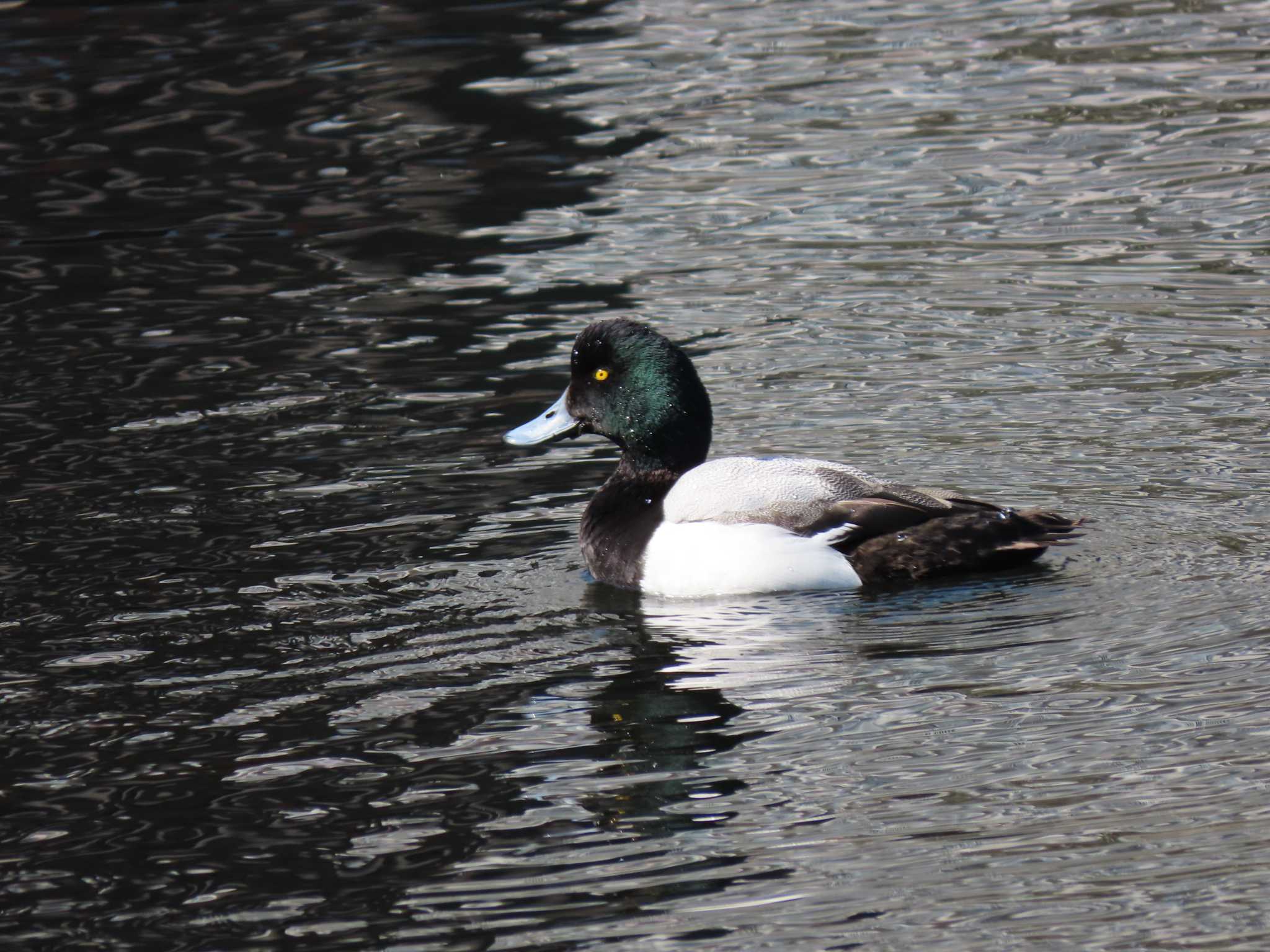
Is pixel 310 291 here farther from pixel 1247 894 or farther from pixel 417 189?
pixel 1247 894

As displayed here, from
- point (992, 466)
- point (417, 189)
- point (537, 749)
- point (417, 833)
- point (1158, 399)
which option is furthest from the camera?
point (417, 189)

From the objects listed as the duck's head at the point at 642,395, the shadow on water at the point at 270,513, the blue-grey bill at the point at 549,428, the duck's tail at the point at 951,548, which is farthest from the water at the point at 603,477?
the duck's head at the point at 642,395

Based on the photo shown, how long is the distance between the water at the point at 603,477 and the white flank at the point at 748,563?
0.14 m

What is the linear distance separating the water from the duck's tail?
13cm

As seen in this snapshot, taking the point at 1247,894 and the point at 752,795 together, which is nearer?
the point at 1247,894

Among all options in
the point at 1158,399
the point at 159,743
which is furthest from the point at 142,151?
the point at 159,743

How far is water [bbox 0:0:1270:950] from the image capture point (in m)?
5.20

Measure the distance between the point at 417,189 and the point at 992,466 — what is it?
7.50 metres

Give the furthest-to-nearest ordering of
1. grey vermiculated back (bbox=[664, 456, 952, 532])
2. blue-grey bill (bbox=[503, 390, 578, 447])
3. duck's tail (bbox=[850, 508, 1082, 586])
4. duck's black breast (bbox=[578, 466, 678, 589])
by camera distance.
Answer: blue-grey bill (bbox=[503, 390, 578, 447]) < duck's black breast (bbox=[578, 466, 678, 589]) < grey vermiculated back (bbox=[664, 456, 952, 532]) < duck's tail (bbox=[850, 508, 1082, 586])

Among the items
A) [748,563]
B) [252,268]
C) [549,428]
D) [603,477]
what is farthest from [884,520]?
[252,268]

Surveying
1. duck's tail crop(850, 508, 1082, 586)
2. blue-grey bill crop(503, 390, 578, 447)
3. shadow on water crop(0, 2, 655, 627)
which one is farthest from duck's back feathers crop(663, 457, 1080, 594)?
shadow on water crop(0, 2, 655, 627)

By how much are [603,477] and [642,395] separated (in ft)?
3.50

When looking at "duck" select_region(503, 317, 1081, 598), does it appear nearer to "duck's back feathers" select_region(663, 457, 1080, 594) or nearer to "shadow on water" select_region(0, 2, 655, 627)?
"duck's back feathers" select_region(663, 457, 1080, 594)

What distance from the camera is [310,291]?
12.7m
